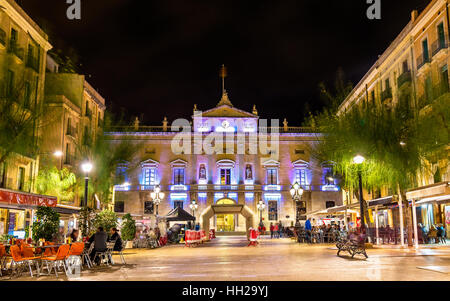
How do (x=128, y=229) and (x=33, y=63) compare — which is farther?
(x=33, y=63)

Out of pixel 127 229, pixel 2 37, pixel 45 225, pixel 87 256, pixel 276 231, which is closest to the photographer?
pixel 87 256

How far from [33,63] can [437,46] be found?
23656 mm

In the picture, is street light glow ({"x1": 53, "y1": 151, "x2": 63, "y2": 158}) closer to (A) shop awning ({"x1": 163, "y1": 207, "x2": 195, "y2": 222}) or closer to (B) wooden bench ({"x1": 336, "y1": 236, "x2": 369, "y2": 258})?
(A) shop awning ({"x1": 163, "y1": 207, "x2": 195, "y2": 222})

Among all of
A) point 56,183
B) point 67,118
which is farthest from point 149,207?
point 56,183

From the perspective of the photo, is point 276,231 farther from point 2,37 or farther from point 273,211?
point 2,37

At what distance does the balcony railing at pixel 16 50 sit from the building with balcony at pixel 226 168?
88.1ft

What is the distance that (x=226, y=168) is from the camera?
52.4 meters

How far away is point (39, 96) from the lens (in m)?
27.4

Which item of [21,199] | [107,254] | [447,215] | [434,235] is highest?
[21,199]

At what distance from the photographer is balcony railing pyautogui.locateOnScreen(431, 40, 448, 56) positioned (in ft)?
78.4

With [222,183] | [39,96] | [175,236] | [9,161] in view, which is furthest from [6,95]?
[222,183]
